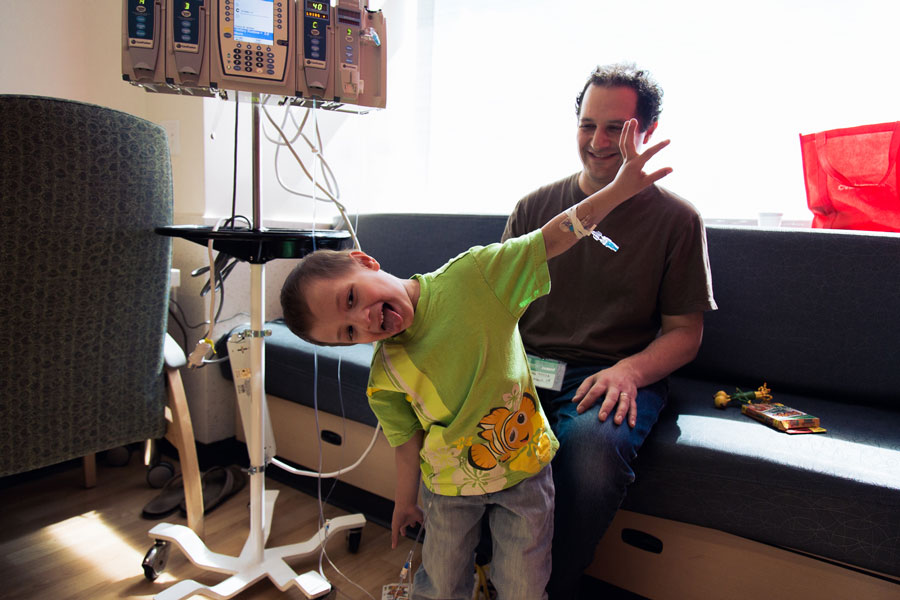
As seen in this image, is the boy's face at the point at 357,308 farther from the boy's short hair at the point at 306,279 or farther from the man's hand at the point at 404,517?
the man's hand at the point at 404,517

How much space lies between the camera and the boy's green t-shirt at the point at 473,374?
952 mm

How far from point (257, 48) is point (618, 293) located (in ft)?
3.16

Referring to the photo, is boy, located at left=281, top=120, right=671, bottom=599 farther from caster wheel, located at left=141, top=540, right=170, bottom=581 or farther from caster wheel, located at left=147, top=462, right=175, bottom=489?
caster wheel, located at left=147, top=462, right=175, bottom=489

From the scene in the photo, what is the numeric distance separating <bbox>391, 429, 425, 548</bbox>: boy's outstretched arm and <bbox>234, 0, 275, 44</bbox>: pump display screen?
881 mm

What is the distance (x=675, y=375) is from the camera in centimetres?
158

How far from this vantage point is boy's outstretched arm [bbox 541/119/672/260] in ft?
2.79

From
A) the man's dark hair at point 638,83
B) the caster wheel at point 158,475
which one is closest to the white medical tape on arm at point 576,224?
the man's dark hair at point 638,83

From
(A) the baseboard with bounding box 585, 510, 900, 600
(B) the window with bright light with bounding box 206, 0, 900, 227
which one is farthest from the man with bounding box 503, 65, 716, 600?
(B) the window with bright light with bounding box 206, 0, 900, 227

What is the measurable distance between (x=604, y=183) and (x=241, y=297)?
1.36m

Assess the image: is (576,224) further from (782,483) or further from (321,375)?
(321,375)

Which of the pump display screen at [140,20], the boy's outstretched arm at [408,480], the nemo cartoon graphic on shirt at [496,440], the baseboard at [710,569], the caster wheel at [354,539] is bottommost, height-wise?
the caster wheel at [354,539]

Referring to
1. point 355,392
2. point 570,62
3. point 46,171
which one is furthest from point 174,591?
point 570,62

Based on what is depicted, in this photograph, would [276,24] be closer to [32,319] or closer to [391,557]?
[32,319]

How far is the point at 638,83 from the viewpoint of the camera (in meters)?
1.26
